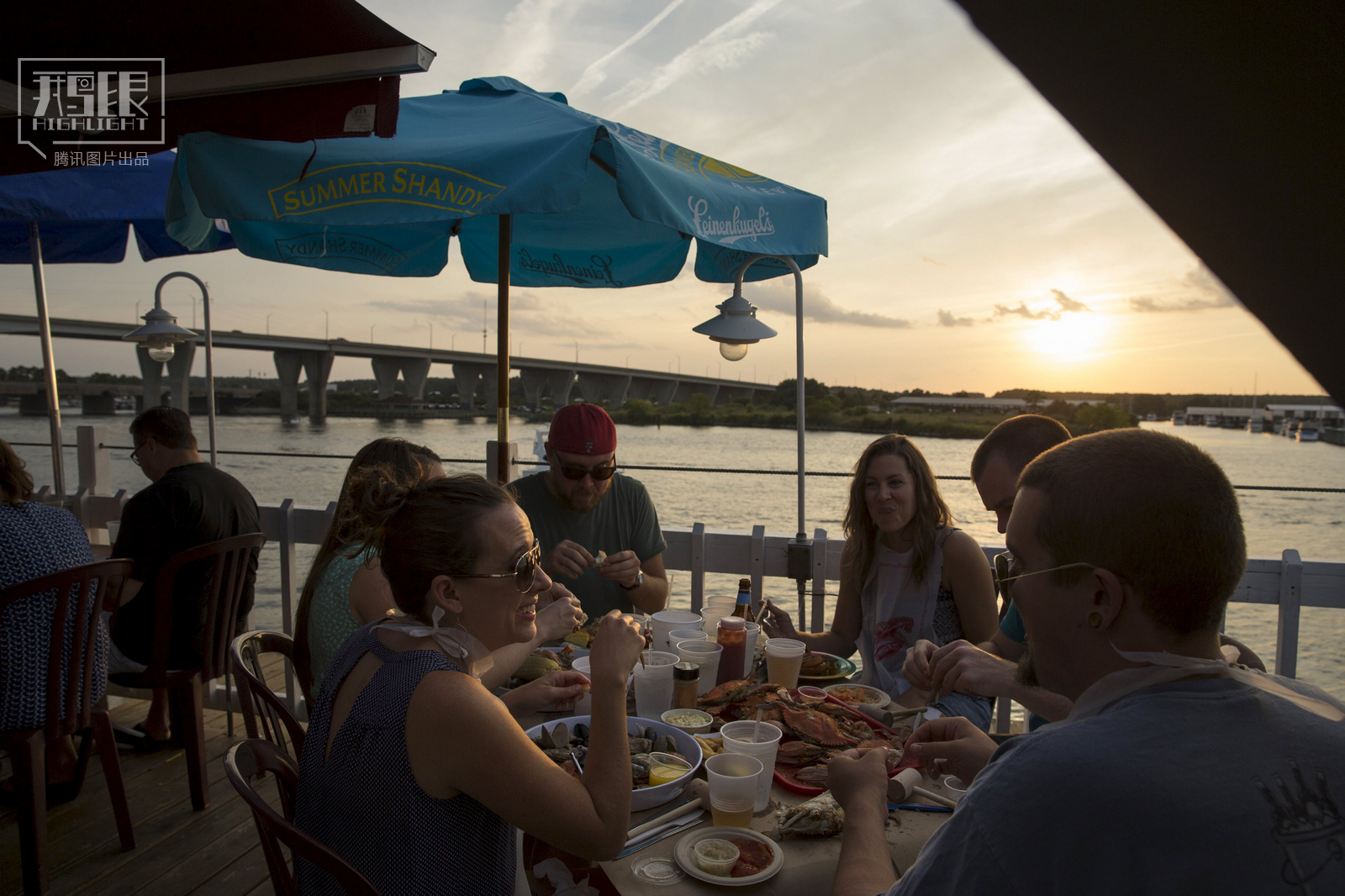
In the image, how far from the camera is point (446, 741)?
4.59ft

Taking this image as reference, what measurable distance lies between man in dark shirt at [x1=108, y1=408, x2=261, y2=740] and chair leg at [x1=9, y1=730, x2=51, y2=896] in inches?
37.3

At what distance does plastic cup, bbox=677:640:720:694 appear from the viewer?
234 cm

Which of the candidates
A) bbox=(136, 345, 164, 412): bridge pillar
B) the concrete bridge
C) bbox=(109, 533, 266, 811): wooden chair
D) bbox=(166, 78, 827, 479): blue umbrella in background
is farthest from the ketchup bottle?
bbox=(136, 345, 164, 412): bridge pillar

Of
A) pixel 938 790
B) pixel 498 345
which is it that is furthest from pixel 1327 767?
pixel 498 345

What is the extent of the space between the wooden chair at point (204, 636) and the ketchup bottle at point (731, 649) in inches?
106

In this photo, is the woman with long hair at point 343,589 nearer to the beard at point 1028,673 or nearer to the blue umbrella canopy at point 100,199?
the beard at point 1028,673

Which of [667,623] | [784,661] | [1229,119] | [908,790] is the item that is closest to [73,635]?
[667,623]

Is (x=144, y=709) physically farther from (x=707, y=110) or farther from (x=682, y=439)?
(x=682, y=439)

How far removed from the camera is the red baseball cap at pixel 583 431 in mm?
3586

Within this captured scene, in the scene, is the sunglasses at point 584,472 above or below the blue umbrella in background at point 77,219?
below

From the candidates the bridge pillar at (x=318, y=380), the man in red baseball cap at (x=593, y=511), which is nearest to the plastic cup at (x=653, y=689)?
the man in red baseball cap at (x=593, y=511)

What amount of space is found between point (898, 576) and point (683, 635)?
1.13 m

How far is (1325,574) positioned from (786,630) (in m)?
2.74

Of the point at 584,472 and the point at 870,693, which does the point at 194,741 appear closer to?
the point at 584,472
